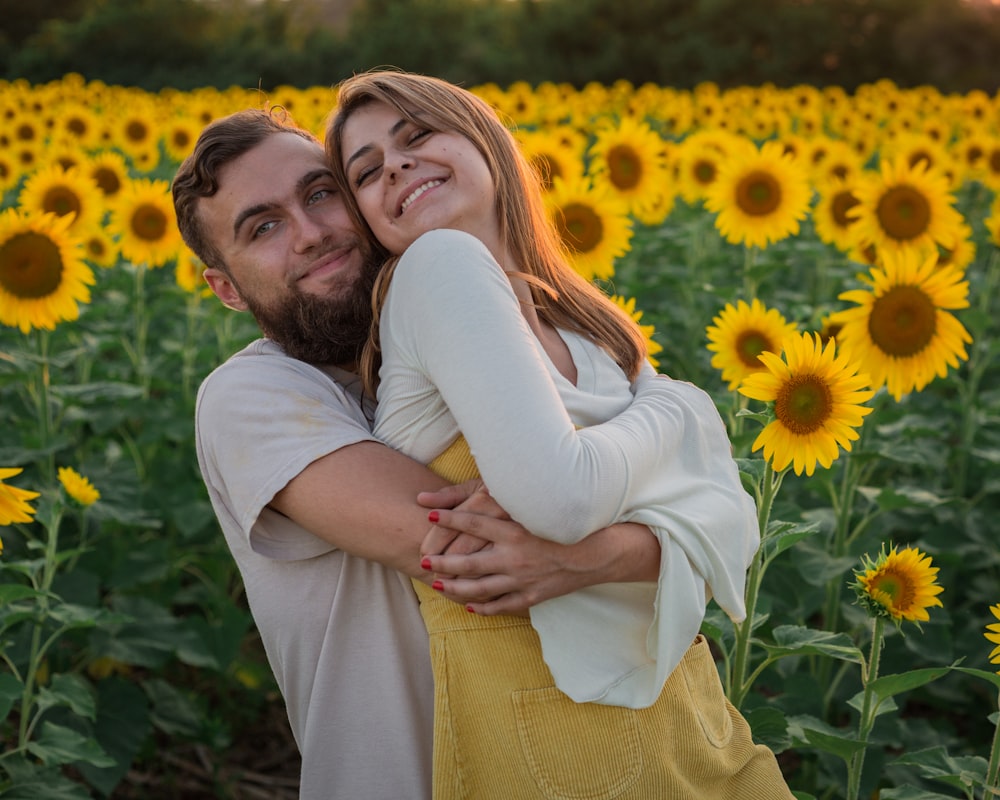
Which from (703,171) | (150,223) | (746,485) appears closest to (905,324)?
(746,485)

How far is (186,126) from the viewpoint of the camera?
8.48 metres

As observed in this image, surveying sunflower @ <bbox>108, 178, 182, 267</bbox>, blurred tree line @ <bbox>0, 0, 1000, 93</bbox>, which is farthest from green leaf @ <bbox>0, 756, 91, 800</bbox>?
blurred tree line @ <bbox>0, 0, 1000, 93</bbox>

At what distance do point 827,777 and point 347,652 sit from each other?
1.51 metres

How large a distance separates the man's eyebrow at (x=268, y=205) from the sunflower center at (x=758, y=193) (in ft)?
9.57

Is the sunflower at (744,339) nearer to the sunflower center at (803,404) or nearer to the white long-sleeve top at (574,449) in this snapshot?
the sunflower center at (803,404)

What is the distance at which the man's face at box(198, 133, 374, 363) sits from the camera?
228cm

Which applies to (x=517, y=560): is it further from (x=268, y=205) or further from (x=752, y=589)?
(x=268, y=205)

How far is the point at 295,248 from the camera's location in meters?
2.33

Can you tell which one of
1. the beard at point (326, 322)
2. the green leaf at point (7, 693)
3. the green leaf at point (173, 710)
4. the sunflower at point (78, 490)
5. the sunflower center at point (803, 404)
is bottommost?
the green leaf at point (173, 710)

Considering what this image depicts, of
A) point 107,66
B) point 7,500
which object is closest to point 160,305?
point 7,500

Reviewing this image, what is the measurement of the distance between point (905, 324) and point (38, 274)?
2.67 metres

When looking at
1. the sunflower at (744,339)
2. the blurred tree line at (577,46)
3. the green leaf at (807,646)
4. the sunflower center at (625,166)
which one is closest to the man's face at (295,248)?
the green leaf at (807,646)

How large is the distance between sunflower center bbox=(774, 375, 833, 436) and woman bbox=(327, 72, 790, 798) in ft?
0.55

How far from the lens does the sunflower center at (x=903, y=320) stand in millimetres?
2986
